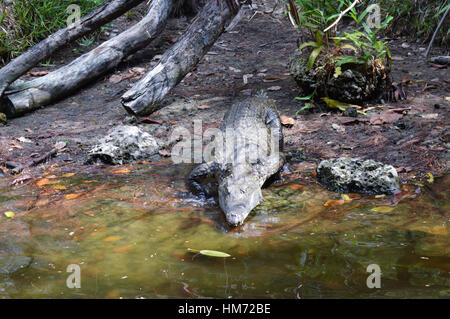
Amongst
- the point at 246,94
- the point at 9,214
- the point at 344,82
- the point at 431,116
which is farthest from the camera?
the point at 246,94

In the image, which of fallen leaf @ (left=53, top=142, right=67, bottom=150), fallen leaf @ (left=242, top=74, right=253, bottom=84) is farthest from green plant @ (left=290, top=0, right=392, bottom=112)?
fallen leaf @ (left=53, top=142, right=67, bottom=150)

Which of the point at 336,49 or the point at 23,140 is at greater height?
the point at 336,49

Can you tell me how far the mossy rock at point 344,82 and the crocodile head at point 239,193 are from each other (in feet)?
5.78

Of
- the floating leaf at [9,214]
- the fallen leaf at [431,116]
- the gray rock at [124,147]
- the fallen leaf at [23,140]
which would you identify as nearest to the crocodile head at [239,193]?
the gray rock at [124,147]

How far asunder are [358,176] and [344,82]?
174 cm

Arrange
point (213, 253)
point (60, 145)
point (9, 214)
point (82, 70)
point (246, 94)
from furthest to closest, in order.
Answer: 1. point (82, 70)
2. point (246, 94)
3. point (60, 145)
4. point (9, 214)
5. point (213, 253)

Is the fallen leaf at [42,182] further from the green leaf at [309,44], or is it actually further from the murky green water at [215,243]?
the green leaf at [309,44]

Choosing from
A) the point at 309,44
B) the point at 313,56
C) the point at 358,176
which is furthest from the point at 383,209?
the point at 309,44

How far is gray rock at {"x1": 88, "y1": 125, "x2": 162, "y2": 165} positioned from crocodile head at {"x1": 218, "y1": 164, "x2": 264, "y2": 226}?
3.67 feet

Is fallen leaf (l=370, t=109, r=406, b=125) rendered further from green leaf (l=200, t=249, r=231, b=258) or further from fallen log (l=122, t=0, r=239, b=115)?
green leaf (l=200, t=249, r=231, b=258)

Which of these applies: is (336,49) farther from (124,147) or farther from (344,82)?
(124,147)

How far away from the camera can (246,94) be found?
5.62m

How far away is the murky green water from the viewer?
220cm

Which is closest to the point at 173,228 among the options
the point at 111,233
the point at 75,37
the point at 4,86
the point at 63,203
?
the point at 111,233
